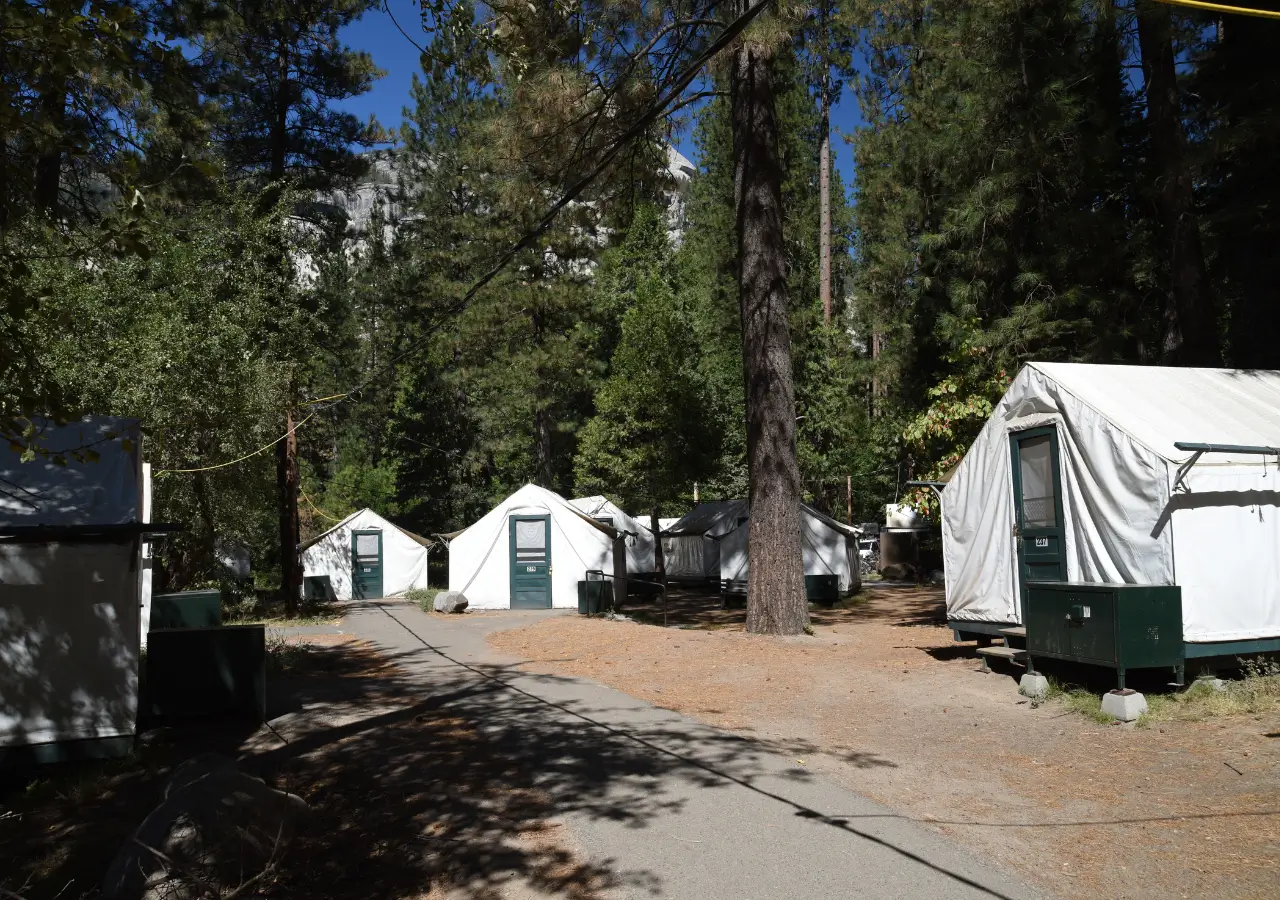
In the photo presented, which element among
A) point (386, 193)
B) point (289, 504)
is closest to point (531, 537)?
point (289, 504)

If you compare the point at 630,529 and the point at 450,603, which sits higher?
the point at 630,529

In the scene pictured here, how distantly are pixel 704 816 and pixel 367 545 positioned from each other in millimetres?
27936

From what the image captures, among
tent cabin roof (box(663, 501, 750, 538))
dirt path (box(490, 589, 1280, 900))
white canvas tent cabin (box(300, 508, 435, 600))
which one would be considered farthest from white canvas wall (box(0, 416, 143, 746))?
white canvas tent cabin (box(300, 508, 435, 600))

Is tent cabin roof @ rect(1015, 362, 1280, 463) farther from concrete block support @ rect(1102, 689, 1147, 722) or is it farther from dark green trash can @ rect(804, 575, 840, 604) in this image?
dark green trash can @ rect(804, 575, 840, 604)

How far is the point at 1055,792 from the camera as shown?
6340 millimetres

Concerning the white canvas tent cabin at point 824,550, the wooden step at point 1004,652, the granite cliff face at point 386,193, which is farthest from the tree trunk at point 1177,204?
the white canvas tent cabin at point 824,550

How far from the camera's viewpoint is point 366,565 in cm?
3186

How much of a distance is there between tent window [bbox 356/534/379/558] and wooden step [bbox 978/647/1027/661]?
24511 millimetres

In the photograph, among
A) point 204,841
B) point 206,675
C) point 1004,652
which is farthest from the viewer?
point 1004,652

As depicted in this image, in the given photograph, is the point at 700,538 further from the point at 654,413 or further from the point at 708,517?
the point at 654,413

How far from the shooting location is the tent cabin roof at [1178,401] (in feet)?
31.9

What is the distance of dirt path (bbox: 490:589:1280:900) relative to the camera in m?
5.00

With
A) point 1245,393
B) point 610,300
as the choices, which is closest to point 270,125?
point 610,300

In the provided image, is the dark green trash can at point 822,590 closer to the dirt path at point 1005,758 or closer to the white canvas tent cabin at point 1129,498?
the dirt path at point 1005,758
